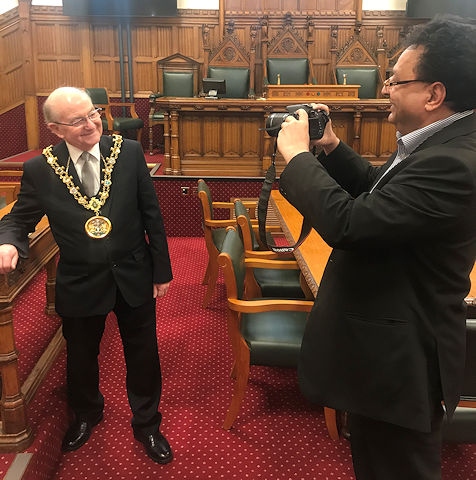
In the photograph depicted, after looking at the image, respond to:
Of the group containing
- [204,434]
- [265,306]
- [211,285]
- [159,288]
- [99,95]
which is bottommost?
[204,434]

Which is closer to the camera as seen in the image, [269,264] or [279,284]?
[269,264]

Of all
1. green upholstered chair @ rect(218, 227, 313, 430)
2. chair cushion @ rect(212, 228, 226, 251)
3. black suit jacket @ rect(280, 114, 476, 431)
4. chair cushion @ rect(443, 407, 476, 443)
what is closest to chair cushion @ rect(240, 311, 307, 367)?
green upholstered chair @ rect(218, 227, 313, 430)

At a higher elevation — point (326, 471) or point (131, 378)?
point (131, 378)

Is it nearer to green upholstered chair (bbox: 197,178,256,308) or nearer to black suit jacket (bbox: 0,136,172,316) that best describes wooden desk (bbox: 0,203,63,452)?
black suit jacket (bbox: 0,136,172,316)

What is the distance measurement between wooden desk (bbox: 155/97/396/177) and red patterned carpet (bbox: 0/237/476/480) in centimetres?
268

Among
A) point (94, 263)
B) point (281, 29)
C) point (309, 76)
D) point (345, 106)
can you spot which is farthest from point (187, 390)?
point (281, 29)

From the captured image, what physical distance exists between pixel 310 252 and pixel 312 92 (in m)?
3.43

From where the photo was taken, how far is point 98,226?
176 cm

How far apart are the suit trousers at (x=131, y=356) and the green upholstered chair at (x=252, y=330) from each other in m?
0.33

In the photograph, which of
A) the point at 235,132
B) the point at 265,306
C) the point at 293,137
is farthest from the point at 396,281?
the point at 235,132

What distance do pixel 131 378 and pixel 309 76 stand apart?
568 centimetres

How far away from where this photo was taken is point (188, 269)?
4195 millimetres

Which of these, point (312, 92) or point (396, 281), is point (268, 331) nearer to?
point (396, 281)

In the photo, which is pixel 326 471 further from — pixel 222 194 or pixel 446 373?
pixel 222 194
